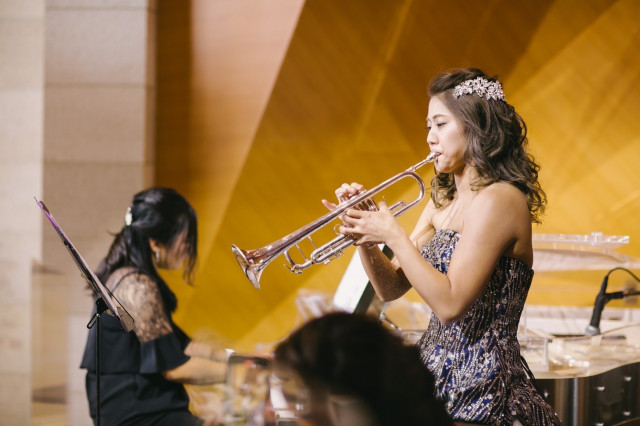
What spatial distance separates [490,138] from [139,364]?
5.54ft

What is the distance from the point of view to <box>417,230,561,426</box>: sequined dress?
194cm

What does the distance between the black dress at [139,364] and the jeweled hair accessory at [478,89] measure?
5.06 feet

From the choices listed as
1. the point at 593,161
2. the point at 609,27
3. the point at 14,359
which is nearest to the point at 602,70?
the point at 609,27

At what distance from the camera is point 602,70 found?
442 centimetres

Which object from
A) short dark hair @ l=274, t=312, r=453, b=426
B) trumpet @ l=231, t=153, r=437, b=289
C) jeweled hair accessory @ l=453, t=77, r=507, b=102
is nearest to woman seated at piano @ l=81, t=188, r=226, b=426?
trumpet @ l=231, t=153, r=437, b=289

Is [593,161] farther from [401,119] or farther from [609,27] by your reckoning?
[401,119]

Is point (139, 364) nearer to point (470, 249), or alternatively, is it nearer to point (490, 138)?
point (470, 249)

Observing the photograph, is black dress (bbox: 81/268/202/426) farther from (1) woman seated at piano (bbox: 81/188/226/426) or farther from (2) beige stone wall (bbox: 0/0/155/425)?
(2) beige stone wall (bbox: 0/0/155/425)

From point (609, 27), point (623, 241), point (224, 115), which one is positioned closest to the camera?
point (623, 241)

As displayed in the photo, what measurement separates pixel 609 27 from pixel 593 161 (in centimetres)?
81

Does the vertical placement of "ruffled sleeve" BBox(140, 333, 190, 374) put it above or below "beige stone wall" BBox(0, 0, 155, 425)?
below

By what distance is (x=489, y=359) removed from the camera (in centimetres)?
199

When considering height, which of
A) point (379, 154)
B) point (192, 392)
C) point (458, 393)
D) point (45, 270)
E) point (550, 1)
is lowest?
point (458, 393)

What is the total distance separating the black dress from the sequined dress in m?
1.24
